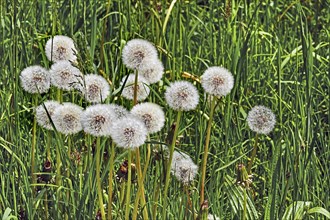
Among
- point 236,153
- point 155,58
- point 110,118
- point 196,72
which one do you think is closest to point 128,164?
point 110,118

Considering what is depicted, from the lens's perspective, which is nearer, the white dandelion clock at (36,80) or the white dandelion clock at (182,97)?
the white dandelion clock at (182,97)

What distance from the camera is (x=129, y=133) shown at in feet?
6.31

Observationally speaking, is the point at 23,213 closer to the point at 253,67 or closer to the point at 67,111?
the point at 67,111

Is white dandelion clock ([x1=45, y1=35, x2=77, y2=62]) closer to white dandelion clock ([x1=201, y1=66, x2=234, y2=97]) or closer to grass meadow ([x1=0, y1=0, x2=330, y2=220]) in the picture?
grass meadow ([x1=0, y1=0, x2=330, y2=220])

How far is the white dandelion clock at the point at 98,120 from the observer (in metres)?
1.98

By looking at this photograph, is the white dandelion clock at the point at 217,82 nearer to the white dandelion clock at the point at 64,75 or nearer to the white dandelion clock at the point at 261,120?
the white dandelion clock at the point at 261,120

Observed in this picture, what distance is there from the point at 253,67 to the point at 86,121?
5.77 feet

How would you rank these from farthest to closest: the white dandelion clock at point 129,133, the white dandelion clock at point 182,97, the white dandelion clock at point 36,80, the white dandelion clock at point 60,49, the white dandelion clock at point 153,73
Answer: the white dandelion clock at point 60,49
the white dandelion clock at point 36,80
the white dandelion clock at point 153,73
the white dandelion clock at point 182,97
the white dandelion clock at point 129,133

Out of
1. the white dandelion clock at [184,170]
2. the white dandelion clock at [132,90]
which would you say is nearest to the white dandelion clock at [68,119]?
the white dandelion clock at [132,90]

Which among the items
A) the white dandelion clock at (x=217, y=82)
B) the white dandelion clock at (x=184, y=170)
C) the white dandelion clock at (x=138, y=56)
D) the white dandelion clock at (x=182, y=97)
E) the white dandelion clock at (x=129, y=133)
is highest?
the white dandelion clock at (x=138, y=56)

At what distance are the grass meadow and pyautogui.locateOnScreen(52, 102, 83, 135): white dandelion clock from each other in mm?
74

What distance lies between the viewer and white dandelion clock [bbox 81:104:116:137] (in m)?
1.98

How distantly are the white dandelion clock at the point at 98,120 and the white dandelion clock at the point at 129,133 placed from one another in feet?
0.09

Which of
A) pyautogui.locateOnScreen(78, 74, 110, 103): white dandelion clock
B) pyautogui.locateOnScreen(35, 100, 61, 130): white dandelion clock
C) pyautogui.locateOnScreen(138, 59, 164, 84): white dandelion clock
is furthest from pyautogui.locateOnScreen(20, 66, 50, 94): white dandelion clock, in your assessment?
pyautogui.locateOnScreen(138, 59, 164, 84): white dandelion clock
